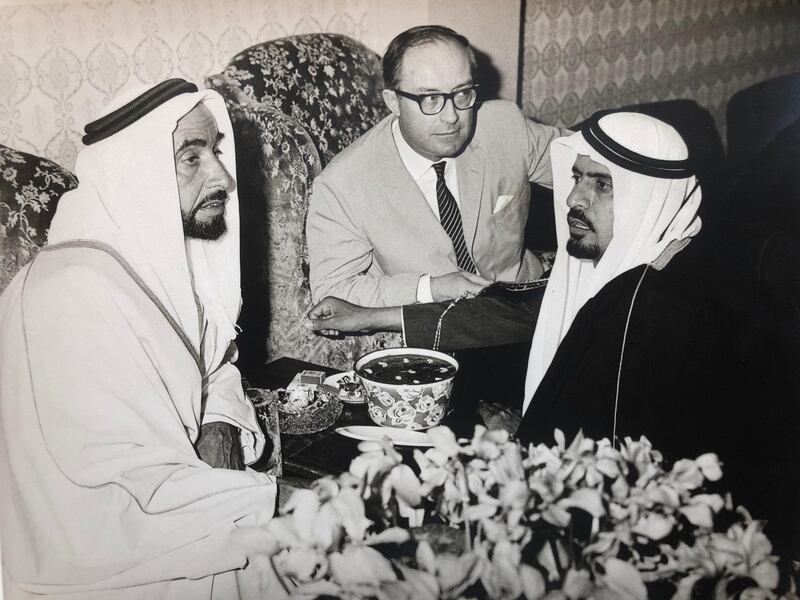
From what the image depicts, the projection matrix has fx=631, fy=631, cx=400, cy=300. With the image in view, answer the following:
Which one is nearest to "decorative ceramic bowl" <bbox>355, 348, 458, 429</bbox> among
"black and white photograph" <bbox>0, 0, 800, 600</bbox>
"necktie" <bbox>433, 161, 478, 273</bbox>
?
"black and white photograph" <bbox>0, 0, 800, 600</bbox>

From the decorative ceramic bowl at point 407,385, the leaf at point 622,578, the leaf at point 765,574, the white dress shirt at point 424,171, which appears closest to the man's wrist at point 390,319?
the decorative ceramic bowl at point 407,385

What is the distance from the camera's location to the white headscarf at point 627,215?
105cm

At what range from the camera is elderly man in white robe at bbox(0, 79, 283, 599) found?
89cm

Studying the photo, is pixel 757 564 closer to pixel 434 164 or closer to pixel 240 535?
pixel 240 535

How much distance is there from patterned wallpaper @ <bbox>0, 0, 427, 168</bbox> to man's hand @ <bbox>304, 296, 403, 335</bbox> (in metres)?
0.51

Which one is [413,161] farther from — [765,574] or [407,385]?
[765,574]

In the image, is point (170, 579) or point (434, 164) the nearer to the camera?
point (170, 579)

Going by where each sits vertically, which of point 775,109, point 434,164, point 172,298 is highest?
point 775,109

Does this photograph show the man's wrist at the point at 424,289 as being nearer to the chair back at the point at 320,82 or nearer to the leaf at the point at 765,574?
the chair back at the point at 320,82

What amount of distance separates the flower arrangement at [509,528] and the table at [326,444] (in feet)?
0.49

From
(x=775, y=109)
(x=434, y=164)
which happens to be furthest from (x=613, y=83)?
(x=434, y=164)

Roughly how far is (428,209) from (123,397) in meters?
0.66

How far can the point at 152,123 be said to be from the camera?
926 mm

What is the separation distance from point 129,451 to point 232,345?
→ 273 millimetres
